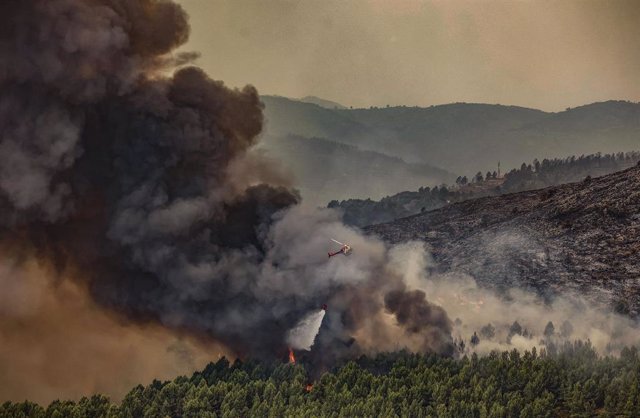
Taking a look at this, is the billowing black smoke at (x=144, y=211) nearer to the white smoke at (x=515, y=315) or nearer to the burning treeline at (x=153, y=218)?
the burning treeline at (x=153, y=218)

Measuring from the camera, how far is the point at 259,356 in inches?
3824

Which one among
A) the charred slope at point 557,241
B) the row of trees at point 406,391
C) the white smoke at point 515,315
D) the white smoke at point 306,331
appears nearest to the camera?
the row of trees at point 406,391

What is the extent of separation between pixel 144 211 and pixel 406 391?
44171 mm

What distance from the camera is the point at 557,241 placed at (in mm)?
135000

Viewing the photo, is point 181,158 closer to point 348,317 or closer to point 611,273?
point 348,317

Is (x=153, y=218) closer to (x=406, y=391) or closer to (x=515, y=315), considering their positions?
(x=406, y=391)

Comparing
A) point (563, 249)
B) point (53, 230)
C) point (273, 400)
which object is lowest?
point (273, 400)

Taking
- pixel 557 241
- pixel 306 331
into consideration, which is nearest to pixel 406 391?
pixel 306 331

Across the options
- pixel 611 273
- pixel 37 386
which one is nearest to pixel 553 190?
pixel 611 273

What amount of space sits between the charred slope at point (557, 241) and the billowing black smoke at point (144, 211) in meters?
31.3

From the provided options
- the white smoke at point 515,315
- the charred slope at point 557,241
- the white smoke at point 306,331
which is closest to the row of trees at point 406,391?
the white smoke at point 306,331

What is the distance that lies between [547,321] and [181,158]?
199 feet

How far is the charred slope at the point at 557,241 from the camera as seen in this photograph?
398ft

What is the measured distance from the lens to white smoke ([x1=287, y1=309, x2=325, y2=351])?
95.8m
